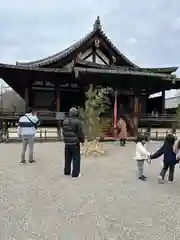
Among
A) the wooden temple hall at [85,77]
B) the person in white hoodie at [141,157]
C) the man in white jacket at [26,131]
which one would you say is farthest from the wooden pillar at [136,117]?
the person in white hoodie at [141,157]

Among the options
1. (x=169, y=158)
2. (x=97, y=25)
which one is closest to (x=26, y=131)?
(x=169, y=158)

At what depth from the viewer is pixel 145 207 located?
5.68 meters

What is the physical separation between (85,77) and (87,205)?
13.3 metres

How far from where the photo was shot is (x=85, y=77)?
18516 mm

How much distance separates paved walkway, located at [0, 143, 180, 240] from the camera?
446 cm

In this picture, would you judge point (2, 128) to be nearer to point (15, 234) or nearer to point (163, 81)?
point (163, 81)

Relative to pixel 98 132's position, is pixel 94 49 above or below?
above

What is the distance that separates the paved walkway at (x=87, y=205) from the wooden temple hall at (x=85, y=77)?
30.7ft

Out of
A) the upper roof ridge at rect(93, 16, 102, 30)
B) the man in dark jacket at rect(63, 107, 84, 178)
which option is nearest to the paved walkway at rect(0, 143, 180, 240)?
the man in dark jacket at rect(63, 107, 84, 178)

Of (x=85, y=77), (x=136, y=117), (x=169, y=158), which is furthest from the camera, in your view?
(x=136, y=117)

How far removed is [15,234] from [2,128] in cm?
1435

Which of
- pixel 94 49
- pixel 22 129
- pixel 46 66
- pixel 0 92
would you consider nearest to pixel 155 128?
pixel 94 49

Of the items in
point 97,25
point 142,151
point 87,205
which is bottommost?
point 87,205

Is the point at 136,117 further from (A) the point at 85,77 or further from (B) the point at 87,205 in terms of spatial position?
(B) the point at 87,205
